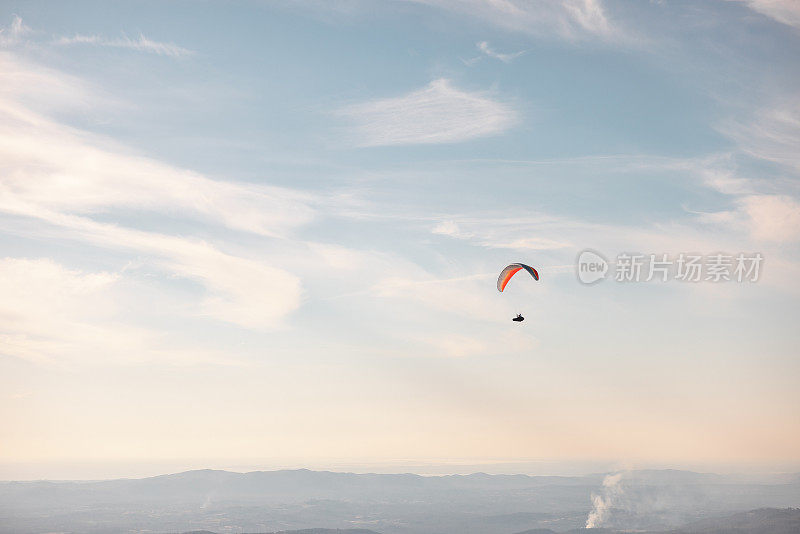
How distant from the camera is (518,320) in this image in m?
157

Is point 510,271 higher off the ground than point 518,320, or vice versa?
point 510,271

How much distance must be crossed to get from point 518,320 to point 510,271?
84.2ft

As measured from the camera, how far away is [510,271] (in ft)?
588

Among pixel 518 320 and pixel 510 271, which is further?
pixel 510 271
